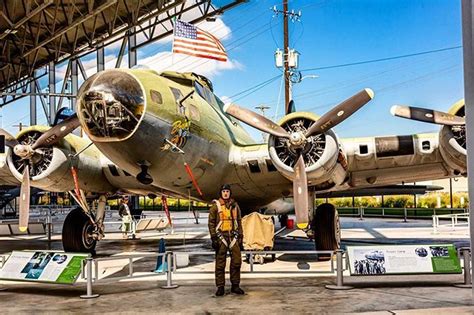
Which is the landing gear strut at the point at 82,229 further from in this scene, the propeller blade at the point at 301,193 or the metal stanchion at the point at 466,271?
the metal stanchion at the point at 466,271

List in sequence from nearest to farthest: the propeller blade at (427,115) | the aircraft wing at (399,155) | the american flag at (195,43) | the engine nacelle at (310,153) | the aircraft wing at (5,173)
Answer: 1. the propeller blade at (427,115)
2. the engine nacelle at (310,153)
3. the aircraft wing at (399,155)
4. the aircraft wing at (5,173)
5. the american flag at (195,43)

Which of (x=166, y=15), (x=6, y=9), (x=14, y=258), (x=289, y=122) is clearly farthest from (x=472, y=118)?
(x=166, y=15)

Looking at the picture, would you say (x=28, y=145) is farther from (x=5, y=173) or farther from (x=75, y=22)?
(x=75, y=22)

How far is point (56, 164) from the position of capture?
1326 cm

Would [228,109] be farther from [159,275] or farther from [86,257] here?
[86,257]

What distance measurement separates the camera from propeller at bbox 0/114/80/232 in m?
12.7

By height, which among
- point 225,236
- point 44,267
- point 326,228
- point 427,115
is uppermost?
point 427,115

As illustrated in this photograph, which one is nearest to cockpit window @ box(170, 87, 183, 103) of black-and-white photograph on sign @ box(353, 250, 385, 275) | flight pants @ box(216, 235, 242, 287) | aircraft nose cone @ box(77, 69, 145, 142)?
aircraft nose cone @ box(77, 69, 145, 142)

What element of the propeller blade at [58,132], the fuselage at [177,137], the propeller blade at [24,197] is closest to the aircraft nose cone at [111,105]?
the fuselage at [177,137]

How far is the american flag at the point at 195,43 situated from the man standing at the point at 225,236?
9.21 metres

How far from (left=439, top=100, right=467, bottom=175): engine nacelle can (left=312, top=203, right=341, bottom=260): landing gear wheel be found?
10.4 feet

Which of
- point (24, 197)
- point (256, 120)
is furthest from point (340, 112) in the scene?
point (24, 197)

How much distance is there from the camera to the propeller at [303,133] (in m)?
11.4

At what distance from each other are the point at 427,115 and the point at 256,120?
382 cm
